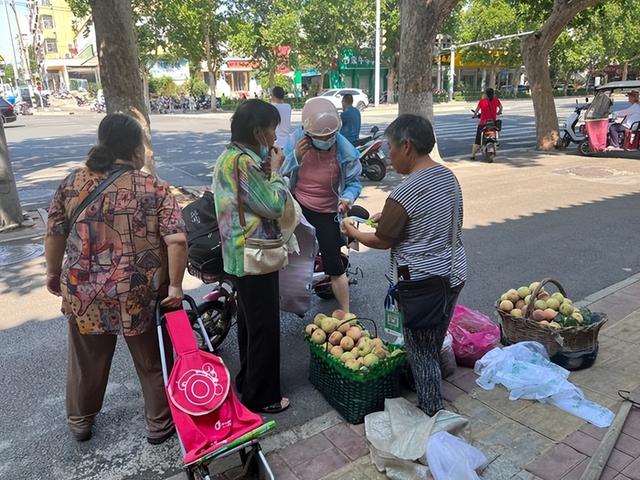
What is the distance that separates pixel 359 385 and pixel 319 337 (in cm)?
43

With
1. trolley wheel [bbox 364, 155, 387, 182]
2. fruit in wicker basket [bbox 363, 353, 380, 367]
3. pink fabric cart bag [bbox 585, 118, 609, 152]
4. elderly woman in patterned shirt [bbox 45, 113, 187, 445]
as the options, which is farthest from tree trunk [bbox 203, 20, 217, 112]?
fruit in wicker basket [bbox 363, 353, 380, 367]

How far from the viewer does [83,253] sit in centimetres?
250

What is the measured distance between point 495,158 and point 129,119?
1188 cm

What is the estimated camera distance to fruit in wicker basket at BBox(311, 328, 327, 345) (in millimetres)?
3184

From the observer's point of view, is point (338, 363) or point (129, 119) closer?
point (129, 119)

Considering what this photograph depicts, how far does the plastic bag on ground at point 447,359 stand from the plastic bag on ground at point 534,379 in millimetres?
186

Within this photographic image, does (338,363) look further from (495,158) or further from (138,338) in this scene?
(495,158)

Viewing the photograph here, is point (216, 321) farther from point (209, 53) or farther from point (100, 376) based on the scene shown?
point (209, 53)

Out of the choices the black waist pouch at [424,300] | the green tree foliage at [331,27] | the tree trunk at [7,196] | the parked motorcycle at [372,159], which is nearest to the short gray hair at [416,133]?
the black waist pouch at [424,300]

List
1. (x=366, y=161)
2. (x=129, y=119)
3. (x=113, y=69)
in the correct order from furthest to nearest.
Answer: (x=366, y=161)
(x=113, y=69)
(x=129, y=119)

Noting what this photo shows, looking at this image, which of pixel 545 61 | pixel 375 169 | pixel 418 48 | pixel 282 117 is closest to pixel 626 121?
pixel 545 61

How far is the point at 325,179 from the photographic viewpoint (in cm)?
386

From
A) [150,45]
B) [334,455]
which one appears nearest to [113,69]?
[334,455]

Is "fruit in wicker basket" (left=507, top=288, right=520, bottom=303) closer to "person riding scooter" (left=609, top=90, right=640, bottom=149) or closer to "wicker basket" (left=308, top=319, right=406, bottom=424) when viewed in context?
"wicker basket" (left=308, top=319, right=406, bottom=424)
